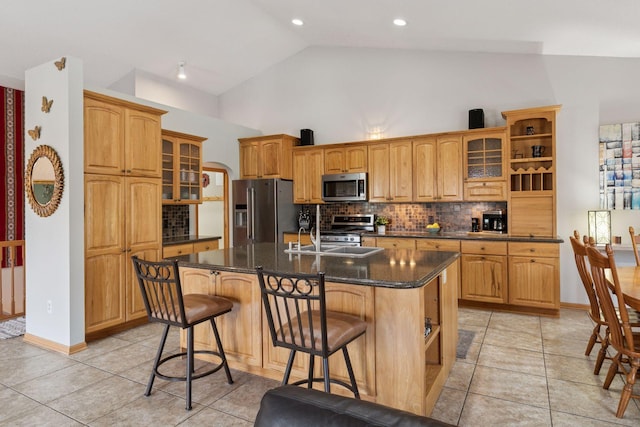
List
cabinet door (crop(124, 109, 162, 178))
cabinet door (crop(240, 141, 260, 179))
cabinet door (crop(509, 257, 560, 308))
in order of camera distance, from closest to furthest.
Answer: cabinet door (crop(124, 109, 162, 178))
cabinet door (crop(509, 257, 560, 308))
cabinet door (crop(240, 141, 260, 179))

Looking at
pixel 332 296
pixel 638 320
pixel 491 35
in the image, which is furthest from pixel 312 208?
pixel 638 320

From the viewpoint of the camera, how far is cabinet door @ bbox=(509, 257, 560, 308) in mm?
4352

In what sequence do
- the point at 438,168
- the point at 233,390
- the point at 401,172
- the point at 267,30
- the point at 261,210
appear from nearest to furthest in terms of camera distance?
the point at 233,390
the point at 438,168
the point at 401,172
the point at 267,30
the point at 261,210

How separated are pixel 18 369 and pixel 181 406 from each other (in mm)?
1636

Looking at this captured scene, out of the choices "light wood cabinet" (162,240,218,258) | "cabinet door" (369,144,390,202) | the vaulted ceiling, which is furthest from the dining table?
"light wood cabinet" (162,240,218,258)

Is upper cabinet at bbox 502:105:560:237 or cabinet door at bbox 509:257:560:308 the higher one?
upper cabinet at bbox 502:105:560:237

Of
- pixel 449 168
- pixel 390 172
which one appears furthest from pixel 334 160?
pixel 449 168

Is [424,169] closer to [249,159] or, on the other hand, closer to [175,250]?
[249,159]

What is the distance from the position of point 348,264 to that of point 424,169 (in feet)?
10.1

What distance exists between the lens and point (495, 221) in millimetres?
5090

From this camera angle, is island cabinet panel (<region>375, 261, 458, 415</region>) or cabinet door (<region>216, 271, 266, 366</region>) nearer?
island cabinet panel (<region>375, 261, 458, 415</region>)

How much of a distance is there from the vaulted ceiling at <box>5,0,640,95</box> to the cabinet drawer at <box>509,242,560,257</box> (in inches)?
89.4

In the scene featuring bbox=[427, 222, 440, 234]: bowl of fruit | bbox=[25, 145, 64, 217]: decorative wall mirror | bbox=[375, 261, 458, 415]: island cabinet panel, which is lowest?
bbox=[375, 261, 458, 415]: island cabinet panel

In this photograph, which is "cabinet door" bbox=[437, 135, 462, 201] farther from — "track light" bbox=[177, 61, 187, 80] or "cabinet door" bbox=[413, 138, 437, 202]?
"track light" bbox=[177, 61, 187, 80]
